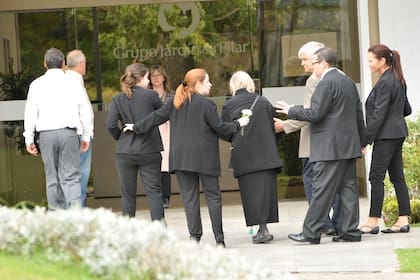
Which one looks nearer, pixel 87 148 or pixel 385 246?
pixel 385 246

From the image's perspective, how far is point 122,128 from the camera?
1012 cm

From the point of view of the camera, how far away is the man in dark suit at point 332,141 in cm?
948

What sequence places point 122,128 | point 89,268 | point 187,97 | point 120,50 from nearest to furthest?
point 89,268 → point 187,97 → point 122,128 → point 120,50

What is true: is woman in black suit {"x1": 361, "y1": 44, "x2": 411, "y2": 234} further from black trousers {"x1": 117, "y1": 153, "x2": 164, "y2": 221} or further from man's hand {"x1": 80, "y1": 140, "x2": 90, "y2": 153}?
man's hand {"x1": 80, "y1": 140, "x2": 90, "y2": 153}

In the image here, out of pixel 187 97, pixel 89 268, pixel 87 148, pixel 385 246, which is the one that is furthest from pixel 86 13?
pixel 89 268

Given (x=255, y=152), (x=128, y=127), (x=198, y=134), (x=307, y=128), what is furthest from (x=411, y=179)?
(x=128, y=127)

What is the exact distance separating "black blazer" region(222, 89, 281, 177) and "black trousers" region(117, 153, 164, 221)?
0.79m

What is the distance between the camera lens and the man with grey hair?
9.82m

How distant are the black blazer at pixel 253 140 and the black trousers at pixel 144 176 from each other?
0.79 m

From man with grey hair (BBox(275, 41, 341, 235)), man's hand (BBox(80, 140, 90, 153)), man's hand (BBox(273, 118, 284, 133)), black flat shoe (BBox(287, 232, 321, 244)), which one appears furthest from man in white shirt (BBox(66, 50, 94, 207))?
black flat shoe (BBox(287, 232, 321, 244))

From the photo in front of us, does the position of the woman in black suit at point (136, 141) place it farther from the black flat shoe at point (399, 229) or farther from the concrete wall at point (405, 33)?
the concrete wall at point (405, 33)

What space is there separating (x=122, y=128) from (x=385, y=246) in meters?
2.76

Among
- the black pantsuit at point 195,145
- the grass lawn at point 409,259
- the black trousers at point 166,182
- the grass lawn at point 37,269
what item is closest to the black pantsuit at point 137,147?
the black pantsuit at point 195,145

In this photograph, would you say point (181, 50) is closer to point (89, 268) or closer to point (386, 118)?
point (386, 118)
